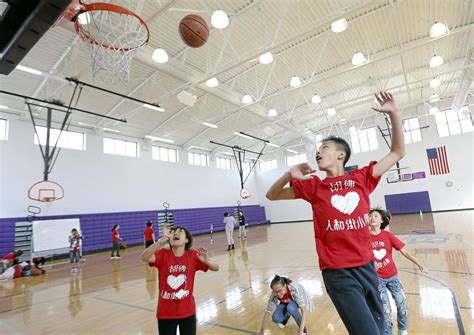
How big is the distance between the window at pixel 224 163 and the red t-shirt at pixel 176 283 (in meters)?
17.9

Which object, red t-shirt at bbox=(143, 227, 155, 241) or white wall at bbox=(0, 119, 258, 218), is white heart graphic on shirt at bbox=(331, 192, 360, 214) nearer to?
red t-shirt at bbox=(143, 227, 155, 241)

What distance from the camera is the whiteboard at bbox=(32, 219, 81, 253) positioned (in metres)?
9.69

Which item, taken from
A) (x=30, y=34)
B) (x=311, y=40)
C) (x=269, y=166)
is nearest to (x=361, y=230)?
(x=30, y=34)

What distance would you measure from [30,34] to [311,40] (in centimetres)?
895

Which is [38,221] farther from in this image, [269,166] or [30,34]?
[269,166]

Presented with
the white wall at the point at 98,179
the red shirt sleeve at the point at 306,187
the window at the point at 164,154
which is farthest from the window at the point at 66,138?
the red shirt sleeve at the point at 306,187

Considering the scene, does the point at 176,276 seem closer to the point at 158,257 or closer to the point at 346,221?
the point at 158,257

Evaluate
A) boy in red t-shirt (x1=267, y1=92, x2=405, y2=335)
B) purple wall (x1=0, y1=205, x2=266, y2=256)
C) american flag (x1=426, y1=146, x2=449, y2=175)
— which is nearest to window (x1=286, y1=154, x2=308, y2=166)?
purple wall (x1=0, y1=205, x2=266, y2=256)

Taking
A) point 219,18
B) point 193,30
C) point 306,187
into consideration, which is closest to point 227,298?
point 306,187

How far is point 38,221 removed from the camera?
9.95 metres

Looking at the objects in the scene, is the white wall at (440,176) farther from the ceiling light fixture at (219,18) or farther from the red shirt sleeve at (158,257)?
the red shirt sleeve at (158,257)

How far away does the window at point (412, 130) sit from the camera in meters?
17.4

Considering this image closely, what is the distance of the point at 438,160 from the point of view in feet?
55.5

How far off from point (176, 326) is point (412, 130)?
19342mm
